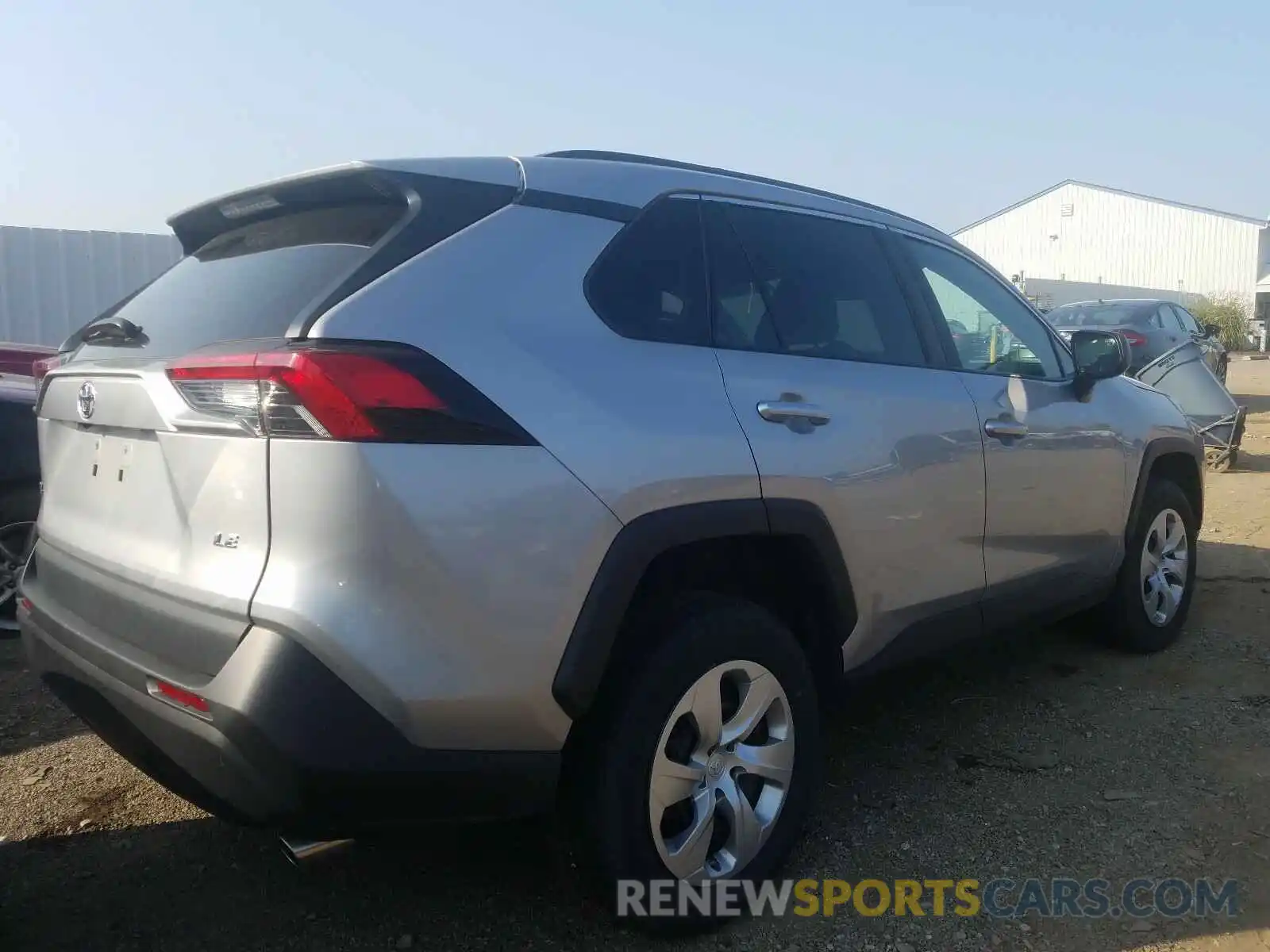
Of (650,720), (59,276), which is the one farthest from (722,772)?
(59,276)

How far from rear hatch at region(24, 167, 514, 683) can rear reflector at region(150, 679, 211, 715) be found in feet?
0.10

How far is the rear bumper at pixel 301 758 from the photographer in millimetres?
1848

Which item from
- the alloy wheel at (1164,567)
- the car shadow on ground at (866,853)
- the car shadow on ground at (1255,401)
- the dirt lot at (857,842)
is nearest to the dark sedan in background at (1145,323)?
the car shadow on ground at (1255,401)

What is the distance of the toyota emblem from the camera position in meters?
2.30

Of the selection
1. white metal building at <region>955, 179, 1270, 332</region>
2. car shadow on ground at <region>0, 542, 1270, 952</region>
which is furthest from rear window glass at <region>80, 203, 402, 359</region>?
white metal building at <region>955, 179, 1270, 332</region>

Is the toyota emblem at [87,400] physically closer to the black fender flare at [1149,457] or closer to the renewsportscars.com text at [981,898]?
the renewsportscars.com text at [981,898]

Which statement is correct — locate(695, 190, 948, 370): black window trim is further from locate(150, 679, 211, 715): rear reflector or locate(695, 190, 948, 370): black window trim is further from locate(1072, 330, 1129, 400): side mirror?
locate(150, 679, 211, 715): rear reflector

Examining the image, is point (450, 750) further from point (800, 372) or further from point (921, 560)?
point (921, 560)

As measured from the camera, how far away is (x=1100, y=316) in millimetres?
13281

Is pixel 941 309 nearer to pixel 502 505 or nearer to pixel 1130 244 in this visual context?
pixel 502 505

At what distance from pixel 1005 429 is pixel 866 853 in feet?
4.66

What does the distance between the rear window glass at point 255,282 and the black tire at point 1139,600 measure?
3.39 meters

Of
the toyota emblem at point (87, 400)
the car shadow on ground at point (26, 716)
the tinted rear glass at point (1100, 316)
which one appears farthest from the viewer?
the tinted rear glass at point (1100, 316)

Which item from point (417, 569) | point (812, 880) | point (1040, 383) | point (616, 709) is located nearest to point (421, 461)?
point (417, 569)
